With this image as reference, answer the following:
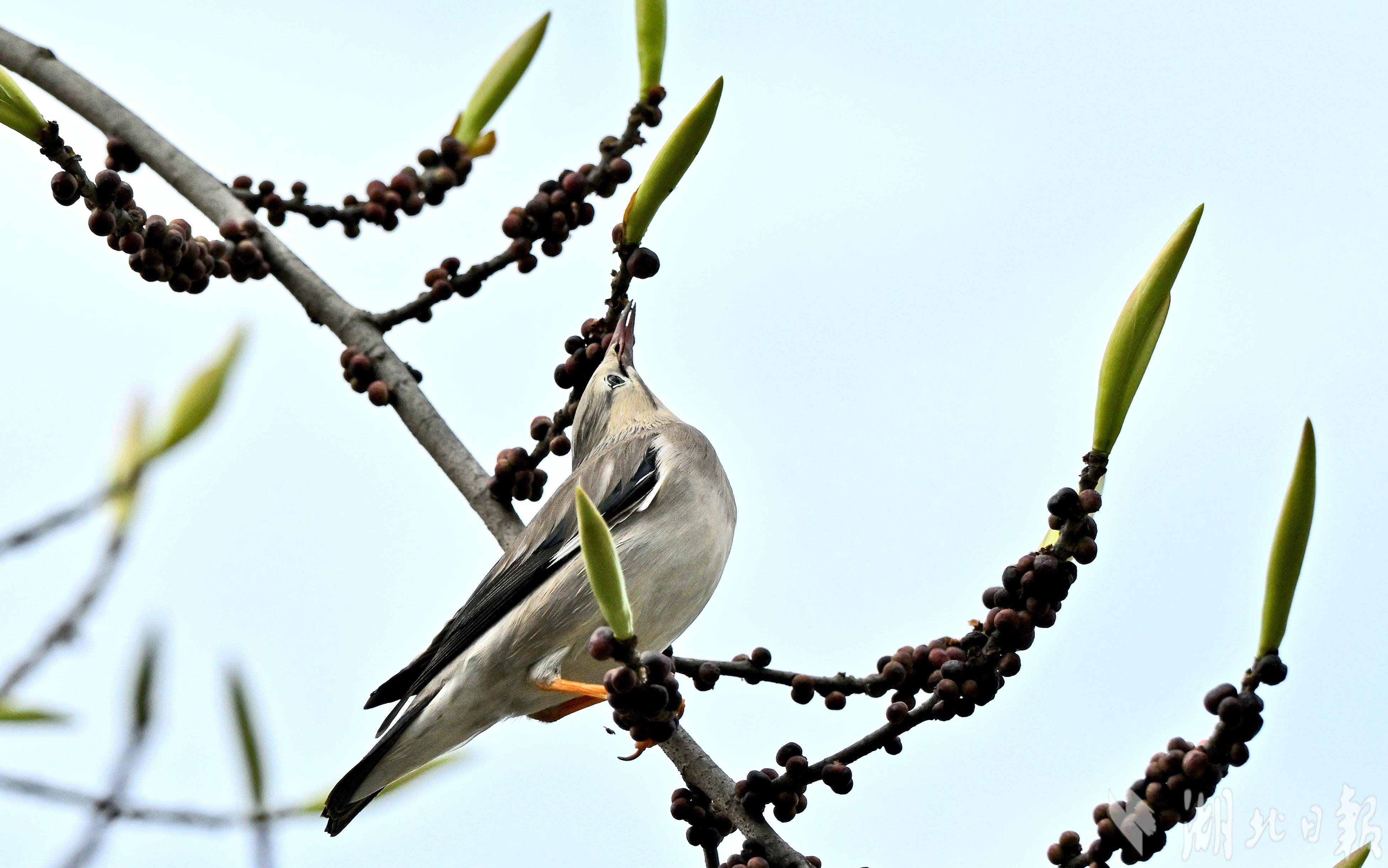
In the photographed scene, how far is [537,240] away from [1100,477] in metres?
1.49

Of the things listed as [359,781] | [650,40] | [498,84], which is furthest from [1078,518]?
[359,781]

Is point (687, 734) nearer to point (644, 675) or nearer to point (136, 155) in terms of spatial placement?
point (644, 675)

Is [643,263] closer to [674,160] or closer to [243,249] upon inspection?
[674,160]

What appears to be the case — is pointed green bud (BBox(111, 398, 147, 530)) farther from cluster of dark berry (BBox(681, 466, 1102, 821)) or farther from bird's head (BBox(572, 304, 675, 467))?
bird's head (BBox(572, 304, 675, 467))

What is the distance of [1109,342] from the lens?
6.37 feet

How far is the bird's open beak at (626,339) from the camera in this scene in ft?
16.0

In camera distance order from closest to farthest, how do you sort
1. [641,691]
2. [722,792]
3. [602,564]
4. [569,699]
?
[602,564] → [641,691] → [722,792] → [569,699]

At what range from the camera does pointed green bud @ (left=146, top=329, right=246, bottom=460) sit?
5.52 ft

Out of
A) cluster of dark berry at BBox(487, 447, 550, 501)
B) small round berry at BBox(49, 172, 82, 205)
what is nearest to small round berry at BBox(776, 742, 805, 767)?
cluster of dark berry at BBox(487, 447, 550, 501)

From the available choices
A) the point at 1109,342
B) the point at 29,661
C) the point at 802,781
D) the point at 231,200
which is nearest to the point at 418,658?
the point at 231,200

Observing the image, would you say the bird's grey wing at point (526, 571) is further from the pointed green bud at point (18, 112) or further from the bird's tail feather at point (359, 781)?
the pointed green bud at point (18, 112)

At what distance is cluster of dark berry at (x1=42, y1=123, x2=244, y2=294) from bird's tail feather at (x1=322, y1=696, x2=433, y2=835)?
152cm

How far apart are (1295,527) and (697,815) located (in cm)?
146

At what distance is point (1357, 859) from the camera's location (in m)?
1.73
